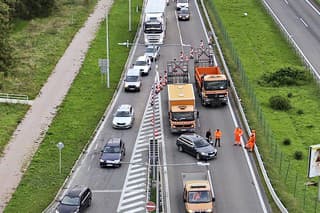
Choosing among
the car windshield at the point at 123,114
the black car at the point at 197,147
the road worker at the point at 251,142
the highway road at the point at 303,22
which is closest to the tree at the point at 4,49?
the car windshield at the point at 123,114

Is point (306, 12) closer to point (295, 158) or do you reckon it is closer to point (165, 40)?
point (165, 40)

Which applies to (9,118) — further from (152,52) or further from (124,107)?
(152,52)

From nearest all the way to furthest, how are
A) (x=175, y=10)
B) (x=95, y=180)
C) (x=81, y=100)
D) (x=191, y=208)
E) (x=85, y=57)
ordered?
1. (x=191, y=208)
2. (x=95, y=180)
3. (x=81, y=100)
4. (x=85, y=57)
5. (x=175, y=10)

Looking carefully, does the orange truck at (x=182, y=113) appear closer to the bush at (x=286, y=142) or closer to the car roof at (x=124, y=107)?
the car roof at (x=124, y=107)

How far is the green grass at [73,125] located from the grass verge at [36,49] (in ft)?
12.6

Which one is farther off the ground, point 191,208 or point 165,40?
point 191,208

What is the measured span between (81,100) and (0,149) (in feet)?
47.1

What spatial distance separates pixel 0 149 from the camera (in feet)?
218

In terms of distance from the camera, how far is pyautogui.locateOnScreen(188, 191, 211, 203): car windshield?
52.6m

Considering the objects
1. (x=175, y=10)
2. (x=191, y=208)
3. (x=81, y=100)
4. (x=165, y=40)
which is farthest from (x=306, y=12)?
(x=191, y=208)

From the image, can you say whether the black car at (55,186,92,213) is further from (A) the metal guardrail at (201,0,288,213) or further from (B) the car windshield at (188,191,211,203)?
(A) the metal guardrail at (201,0,288,213)

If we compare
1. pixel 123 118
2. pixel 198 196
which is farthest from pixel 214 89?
pixel 198 196

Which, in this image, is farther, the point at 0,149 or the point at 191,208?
the point at 0,149

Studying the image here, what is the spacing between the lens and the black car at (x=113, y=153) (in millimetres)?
62281
